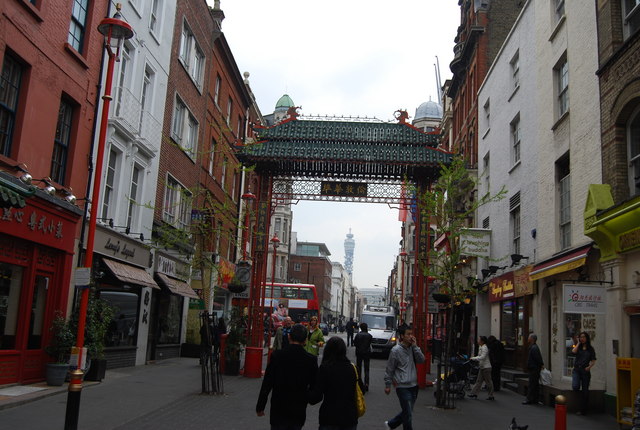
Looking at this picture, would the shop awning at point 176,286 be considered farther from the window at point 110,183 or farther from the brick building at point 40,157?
the brick building at point 40,157

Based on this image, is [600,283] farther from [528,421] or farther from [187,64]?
[187,64]

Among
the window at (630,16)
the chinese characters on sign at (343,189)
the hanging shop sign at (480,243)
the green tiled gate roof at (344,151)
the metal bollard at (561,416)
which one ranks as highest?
the window at (630,16)

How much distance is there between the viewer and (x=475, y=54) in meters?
32.2

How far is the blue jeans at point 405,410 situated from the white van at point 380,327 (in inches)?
860

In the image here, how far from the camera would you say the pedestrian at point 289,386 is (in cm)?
615

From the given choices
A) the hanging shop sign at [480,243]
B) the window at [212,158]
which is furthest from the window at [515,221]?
Answer: the window at [212,158]

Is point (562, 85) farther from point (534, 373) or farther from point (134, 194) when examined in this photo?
point (134, 194)

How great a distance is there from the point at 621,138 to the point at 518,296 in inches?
323

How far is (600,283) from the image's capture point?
13.6 m

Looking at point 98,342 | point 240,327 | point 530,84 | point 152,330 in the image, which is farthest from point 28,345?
point 530,84

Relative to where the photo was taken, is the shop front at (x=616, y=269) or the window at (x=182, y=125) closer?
the shop front at (x=616, y=269)

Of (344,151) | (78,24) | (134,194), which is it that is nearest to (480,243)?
(344,151)

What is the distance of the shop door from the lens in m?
13.1

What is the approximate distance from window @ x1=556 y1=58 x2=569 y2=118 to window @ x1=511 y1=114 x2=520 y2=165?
4.08 m
